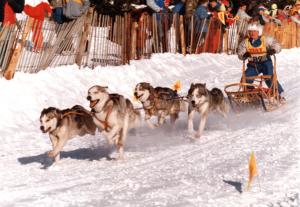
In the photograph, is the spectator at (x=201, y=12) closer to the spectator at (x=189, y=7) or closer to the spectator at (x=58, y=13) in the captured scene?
the spectator at (x=189, y=7)

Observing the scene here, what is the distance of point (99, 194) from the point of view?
19.2 feet

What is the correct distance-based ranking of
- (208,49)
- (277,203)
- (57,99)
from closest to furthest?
(277,203)
(57,99)
(208,49)

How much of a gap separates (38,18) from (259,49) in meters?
4.42

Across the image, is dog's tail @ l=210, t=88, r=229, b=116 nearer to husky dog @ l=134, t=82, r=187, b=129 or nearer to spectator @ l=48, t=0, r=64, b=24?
husky dog @ l=134, t=82, r=187, b=129

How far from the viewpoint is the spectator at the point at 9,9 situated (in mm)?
11242

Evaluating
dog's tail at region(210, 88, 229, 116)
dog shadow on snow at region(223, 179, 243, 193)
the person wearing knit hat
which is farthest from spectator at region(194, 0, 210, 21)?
dog shadow on snow at region(223, 179, 243, 193)

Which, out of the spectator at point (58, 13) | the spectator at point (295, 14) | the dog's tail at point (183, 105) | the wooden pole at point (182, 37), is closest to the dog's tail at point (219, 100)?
the dog's tail at point (183, 105)

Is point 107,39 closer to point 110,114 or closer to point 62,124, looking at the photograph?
point 110,114

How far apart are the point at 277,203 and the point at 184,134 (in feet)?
13.1

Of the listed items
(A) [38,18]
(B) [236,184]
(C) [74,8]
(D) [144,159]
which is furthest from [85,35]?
(B) [236,184]

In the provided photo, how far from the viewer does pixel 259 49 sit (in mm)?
10656

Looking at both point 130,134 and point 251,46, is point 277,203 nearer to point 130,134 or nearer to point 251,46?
point 130,134

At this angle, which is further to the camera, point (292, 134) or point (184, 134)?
→ point (184, 134)

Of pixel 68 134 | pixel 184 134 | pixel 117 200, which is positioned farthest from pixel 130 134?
pixel 117 200
